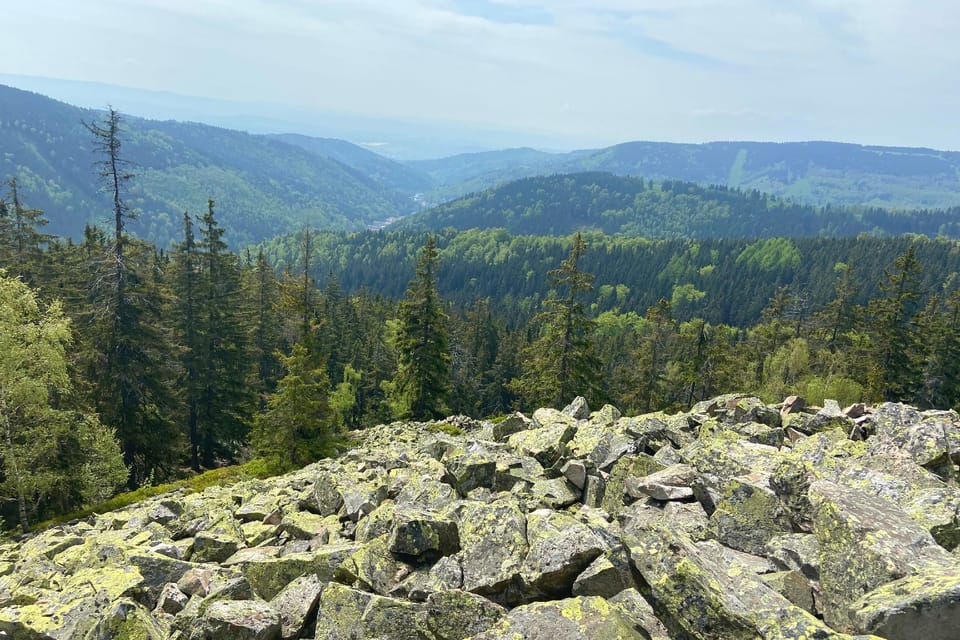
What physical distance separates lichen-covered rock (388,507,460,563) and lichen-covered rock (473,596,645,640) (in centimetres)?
223

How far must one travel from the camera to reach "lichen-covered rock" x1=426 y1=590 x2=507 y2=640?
21.5 ft

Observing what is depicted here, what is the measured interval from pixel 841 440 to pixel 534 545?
10.5 m

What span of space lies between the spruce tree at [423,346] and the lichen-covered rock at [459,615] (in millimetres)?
33548

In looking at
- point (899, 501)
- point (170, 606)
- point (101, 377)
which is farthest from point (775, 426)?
point (101, 377)

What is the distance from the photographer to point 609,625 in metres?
5.99

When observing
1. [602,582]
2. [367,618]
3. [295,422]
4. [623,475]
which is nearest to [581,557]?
[602,582]

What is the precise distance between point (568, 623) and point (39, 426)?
2752cm

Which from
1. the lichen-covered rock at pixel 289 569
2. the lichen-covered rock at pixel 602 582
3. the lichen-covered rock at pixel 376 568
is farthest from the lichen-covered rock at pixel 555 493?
the lichen-covered rock at pixel 289 569

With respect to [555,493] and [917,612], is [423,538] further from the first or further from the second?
[917,612]

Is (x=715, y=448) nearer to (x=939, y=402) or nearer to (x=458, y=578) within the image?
(x=458, y=578)

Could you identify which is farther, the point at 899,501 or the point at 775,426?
the point at 775,426

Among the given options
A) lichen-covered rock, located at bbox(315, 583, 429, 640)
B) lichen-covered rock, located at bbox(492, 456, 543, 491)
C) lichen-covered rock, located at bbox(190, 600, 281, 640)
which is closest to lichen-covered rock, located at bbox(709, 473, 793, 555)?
lichen-covered rock, located at bbox(492, 456, 543, 491)

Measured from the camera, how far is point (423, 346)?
40625 mm

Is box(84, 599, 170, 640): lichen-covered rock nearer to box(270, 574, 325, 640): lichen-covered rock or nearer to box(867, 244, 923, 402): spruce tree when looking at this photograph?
box(270, 574, 325, 640): lichen-covered rock
